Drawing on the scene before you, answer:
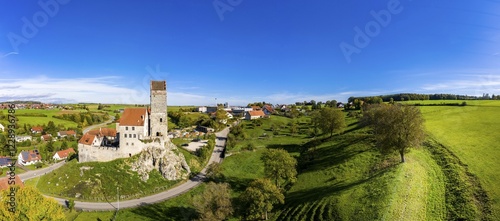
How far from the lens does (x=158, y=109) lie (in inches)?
2426

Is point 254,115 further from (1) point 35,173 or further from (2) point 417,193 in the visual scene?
(2) point 417,193

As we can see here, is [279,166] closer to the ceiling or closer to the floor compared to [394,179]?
closer to the floor

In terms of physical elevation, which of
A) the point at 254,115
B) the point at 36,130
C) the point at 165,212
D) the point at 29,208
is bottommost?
the point at 165,212

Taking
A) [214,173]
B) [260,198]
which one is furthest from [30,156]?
[260,198]

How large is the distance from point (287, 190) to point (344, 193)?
14217 mm

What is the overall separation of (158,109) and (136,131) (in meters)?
7.10

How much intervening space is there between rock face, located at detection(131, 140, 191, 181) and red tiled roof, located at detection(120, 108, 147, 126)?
603 centimetres

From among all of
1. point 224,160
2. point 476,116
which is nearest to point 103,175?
point 224,160

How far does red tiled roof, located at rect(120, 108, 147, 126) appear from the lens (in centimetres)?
5847

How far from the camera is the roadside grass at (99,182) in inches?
1984

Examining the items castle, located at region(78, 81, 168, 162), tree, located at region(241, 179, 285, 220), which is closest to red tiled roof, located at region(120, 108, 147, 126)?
castle, located at region(78, 81, 168, 162)

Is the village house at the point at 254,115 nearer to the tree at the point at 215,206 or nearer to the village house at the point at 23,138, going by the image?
the village house at the point at 23,138

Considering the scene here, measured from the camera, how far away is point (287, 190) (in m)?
50.7

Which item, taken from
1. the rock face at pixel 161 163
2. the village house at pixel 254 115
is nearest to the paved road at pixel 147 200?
the rock face at pixel 161 163
